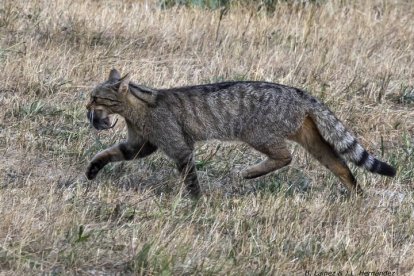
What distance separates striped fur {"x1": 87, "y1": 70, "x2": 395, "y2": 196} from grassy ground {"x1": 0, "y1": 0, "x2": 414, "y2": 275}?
0.32m

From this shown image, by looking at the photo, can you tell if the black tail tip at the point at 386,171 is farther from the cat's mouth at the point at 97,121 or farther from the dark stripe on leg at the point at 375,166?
the cat's mouth at the point at 97,121

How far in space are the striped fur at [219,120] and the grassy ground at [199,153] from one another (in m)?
0.32

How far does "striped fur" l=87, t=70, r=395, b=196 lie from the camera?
8.41 m

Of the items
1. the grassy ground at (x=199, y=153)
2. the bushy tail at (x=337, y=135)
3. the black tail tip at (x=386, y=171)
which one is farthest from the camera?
the bushy tail at (x=337, y=135)

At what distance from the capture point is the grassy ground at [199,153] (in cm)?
680

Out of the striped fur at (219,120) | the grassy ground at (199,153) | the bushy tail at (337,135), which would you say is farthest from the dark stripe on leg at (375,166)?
the grassy ground at (199,153)

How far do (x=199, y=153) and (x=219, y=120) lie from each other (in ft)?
3.10

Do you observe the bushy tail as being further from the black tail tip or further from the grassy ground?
the grassy ground

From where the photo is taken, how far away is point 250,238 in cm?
719

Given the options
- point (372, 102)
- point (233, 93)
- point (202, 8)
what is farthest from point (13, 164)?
point (202, 8)

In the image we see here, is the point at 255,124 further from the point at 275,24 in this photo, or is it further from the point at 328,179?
the point at 275,24

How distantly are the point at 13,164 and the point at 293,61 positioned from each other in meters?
4.34

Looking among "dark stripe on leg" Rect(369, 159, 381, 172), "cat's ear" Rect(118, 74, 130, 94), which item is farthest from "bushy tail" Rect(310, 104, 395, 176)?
"cat's ear" Rect(118, 74, 130, 94)

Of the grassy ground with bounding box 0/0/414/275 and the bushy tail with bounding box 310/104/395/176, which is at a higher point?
the bushy tail with bounding box 310/104/395/176
